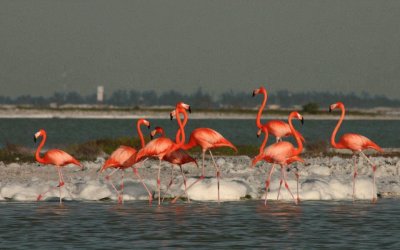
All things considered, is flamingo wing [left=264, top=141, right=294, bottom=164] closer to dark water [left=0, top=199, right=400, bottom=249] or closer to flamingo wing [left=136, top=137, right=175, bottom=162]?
dark water [left=0, top=199, right=400, bottom=249]

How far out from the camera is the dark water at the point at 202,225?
44.9 ft

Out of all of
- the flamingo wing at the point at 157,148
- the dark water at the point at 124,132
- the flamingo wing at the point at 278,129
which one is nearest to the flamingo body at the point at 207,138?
the flamingo wing at the point at 157,148

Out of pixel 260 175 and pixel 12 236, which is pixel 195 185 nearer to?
pixel 260 175

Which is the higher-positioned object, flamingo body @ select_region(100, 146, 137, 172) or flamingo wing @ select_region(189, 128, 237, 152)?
flamingo wing @ select_region(189, 128, 237, 152)

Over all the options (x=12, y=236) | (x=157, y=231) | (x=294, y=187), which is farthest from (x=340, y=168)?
(x=12, y=236)

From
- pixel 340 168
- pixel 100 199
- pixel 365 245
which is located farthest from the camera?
pixel 340 168

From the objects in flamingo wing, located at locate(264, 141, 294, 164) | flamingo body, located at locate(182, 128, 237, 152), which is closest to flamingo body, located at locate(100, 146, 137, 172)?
flamingo body, located at locate(182, 128, 237, 152)

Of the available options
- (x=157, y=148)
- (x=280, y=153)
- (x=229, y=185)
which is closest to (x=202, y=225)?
(x=157, y=148)

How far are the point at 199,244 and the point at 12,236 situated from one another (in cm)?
293

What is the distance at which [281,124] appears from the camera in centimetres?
2325

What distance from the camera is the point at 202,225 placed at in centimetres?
1574

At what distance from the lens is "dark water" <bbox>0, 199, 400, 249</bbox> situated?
13.7 m

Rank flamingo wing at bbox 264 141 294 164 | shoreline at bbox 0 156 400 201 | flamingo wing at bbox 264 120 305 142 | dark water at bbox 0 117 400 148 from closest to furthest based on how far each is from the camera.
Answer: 1. flamingo wing at bbox 264 141 294 164
2. shoreline at bbox 0 156 400 201
3. flamingo wing at bbox 264 120 305 142
4. dark water at bbox 0 117 400 148

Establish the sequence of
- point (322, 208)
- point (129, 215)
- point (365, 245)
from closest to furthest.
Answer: point (365, 245) < point (129, 215) < point (322, 208)
